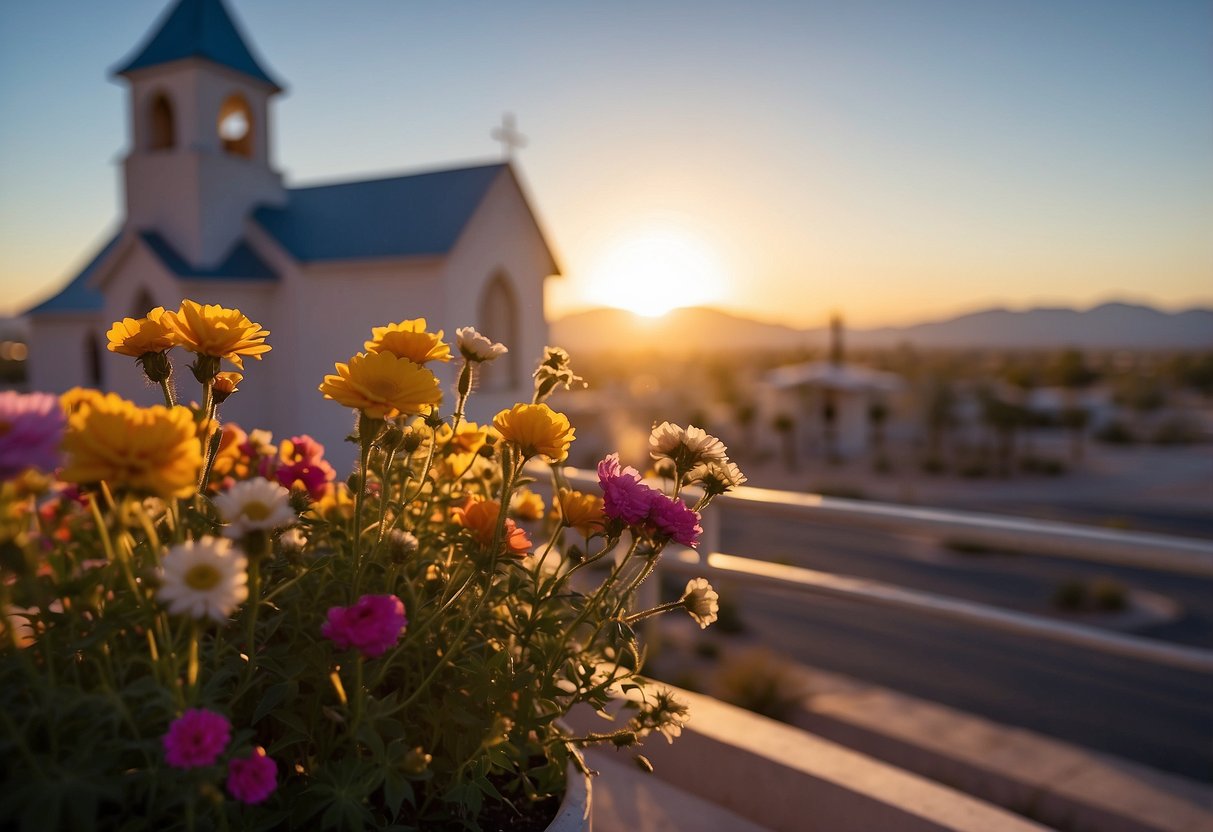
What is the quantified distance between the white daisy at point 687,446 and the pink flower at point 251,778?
1.98 ft

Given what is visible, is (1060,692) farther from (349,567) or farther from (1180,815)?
(349,567)

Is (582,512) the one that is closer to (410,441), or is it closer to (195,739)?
(410,441)

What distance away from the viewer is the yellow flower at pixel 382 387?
979 mm

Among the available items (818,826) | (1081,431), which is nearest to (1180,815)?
(818,826)

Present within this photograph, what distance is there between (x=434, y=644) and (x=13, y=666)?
50 centimetres

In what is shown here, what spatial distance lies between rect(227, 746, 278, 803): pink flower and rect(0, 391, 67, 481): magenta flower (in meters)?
0.36

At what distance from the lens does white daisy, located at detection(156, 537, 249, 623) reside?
0.74 m

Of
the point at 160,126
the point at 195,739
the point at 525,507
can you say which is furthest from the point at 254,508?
the point at 160,126

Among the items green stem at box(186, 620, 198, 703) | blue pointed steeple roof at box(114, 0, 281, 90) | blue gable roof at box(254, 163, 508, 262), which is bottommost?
green stem at box(186, 620, 198, 703)

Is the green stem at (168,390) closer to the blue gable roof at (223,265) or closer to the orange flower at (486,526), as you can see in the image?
the orange flower at (486,526)

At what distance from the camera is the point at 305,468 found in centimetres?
145

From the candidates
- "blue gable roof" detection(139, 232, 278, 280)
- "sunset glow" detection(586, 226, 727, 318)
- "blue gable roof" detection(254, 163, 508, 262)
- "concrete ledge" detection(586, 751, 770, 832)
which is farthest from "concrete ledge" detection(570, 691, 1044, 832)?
"blue gable roof" detection(139, 232, 278, 280)

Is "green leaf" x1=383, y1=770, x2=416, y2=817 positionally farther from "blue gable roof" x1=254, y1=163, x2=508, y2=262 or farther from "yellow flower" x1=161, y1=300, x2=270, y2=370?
"blue gable roof" x1=254, y1=163, x2=508, y2=262

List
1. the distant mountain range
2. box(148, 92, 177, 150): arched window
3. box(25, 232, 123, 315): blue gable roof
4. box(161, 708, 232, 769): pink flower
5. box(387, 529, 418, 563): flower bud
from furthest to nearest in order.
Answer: the distant mountain range, box(25, 232, 123, 315): blue gable roof, box(148, 92, 177, 150): arched window, box(387, 529, 418, 563): flower bud, box(161, 708, 232, 769): pink flower
